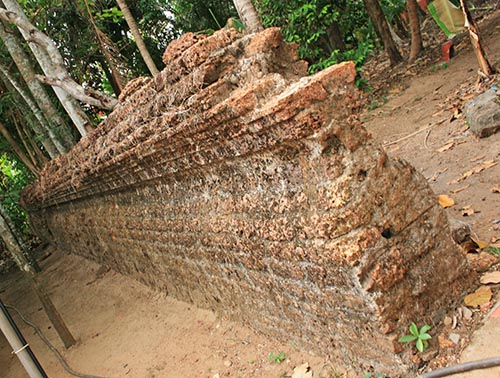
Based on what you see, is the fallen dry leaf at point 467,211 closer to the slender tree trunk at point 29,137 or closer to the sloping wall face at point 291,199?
the sloping wall face at point 291,199

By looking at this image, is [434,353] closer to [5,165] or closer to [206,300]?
[206,300]

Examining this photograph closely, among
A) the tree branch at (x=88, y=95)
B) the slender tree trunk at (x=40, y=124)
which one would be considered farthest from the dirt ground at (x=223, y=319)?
the slender tree trunk at (x=40, y=124)

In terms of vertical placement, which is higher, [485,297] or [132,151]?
[132,151]

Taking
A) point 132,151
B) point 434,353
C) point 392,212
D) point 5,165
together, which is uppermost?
point 5,165

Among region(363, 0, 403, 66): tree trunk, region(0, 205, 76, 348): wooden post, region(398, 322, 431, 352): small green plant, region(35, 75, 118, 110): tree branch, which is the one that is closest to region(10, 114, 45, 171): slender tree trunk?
region(35, 75, 118, 110): tree branch

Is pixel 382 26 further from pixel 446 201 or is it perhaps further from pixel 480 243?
pixel 480 243

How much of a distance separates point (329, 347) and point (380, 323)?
0.64 meters

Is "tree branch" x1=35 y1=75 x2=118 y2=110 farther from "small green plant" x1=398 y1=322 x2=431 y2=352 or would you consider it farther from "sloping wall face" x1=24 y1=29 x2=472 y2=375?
"small green plant" x1=398 y1=322 x2=431 y2=352

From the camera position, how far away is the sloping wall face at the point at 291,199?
2.07m

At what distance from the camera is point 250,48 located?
2.49m

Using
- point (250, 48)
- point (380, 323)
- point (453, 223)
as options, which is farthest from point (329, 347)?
point (250, 48)

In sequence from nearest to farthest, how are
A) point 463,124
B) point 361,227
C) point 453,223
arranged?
point 361,227
point 453,223
point 463,124

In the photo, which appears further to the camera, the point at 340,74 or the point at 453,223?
A: the point at 453,223

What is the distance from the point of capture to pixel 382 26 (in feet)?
32.5
